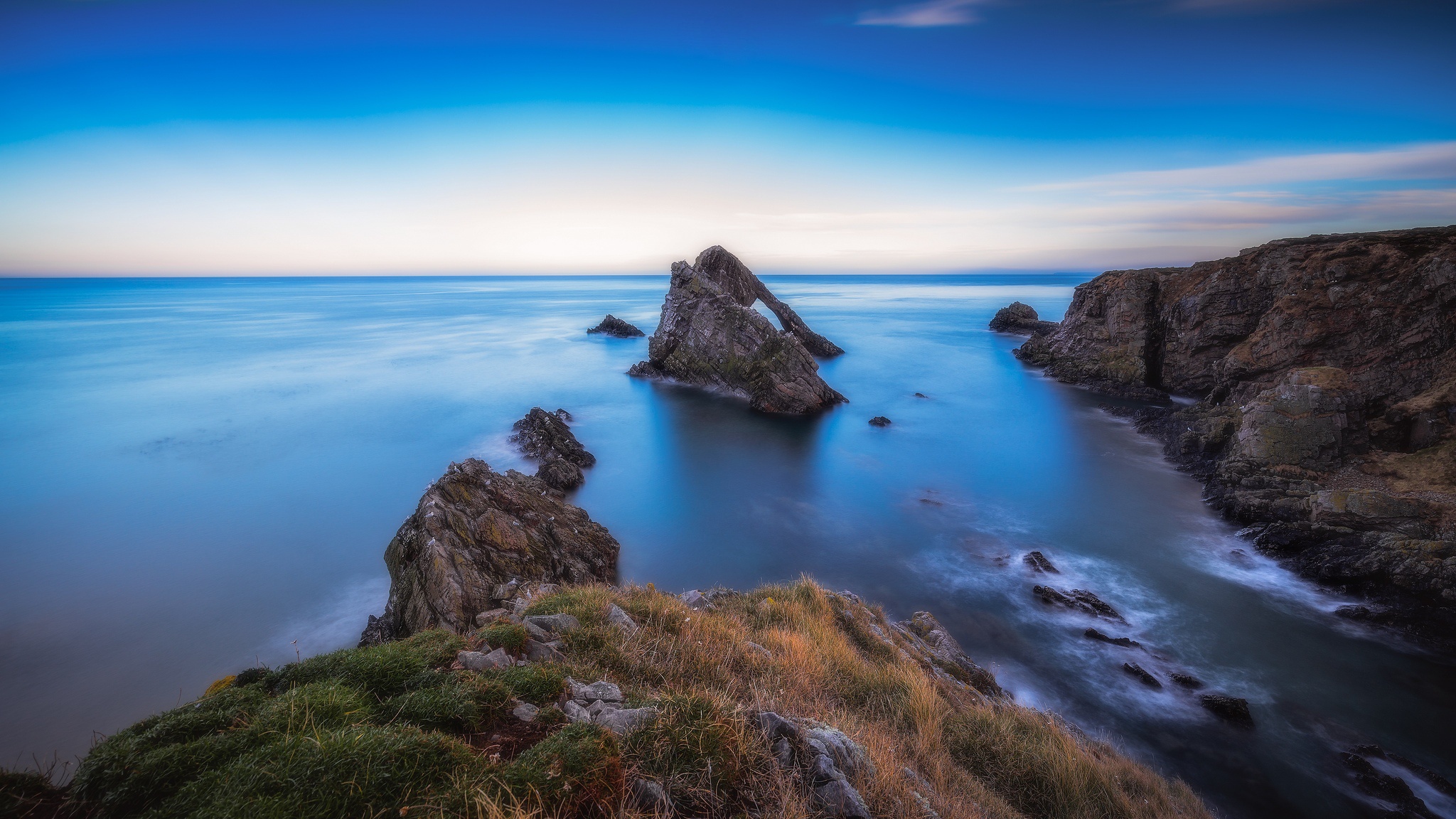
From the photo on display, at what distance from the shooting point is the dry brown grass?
4355 millimetres

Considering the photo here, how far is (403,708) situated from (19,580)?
55.2 ft

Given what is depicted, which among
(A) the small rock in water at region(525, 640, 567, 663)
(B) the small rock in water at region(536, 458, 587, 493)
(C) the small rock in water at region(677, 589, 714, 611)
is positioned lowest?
(B) the small rock in water at region(536, 458, 587, 493)

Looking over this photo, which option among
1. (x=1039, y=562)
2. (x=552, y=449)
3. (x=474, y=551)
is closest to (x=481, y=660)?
(x=474, y=551)

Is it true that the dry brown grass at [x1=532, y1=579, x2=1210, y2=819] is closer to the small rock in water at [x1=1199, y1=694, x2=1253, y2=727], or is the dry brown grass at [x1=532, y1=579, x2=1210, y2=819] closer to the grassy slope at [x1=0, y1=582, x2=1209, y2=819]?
the grassy slope at [x1=0, y1=582, x2=1209, y2=819]

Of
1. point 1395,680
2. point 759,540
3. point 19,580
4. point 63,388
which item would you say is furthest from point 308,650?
point 63,388

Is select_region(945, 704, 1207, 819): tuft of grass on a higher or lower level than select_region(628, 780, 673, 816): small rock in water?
Result: lower

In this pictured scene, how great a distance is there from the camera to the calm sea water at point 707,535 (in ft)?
32.7

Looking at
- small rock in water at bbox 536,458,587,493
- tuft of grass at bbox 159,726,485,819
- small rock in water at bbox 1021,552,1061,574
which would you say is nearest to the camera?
tuft of grass at bbox 159,726,485,819

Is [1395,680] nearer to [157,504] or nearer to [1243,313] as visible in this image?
[1243,313]

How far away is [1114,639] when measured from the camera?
11844 mm

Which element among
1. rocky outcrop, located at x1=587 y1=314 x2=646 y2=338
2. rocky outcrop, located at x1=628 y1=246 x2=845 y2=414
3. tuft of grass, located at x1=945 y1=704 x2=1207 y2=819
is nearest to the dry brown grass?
tuft of grass, located at x1=945 y1=704 x2=1207 y2=819

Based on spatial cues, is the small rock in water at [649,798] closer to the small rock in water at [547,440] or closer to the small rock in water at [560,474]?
the small rock in water at [560,474]

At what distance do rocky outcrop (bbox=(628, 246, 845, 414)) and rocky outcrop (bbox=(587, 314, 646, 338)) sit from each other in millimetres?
17199

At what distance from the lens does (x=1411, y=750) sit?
9.09m
